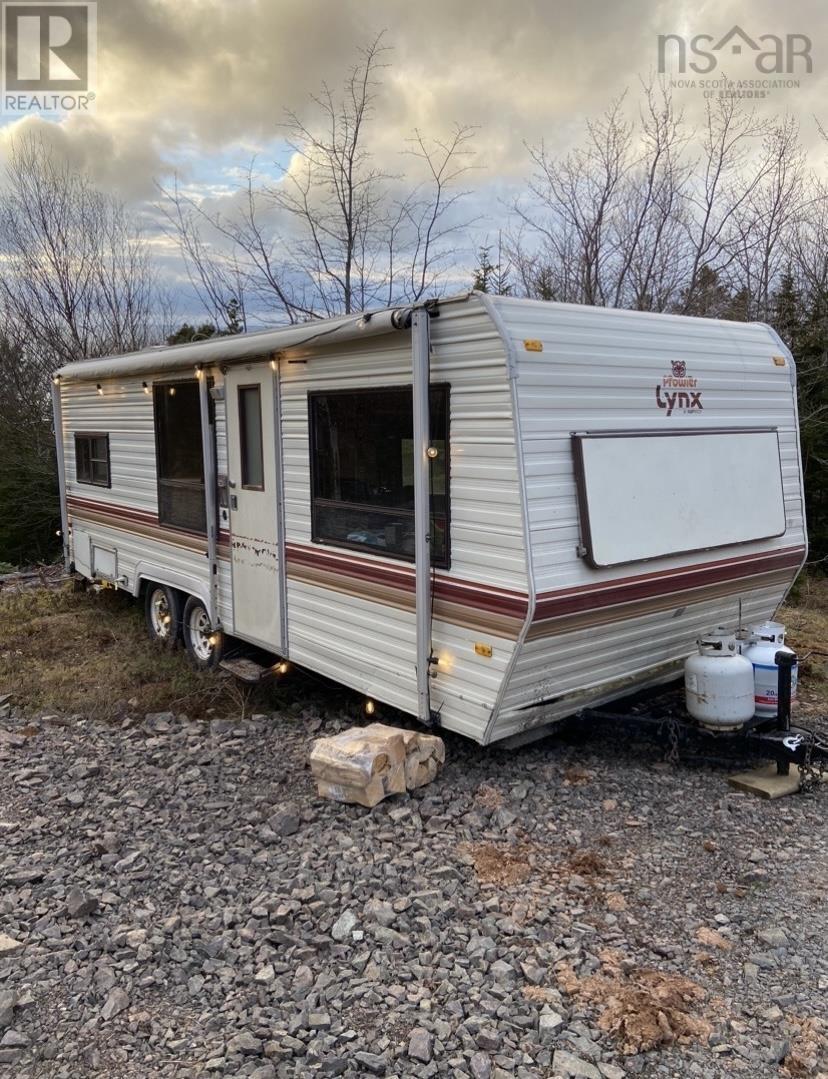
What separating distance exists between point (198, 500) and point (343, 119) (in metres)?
6.24

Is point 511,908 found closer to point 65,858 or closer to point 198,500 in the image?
point 65,858

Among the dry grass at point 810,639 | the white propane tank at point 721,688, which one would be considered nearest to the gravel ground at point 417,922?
the white propane tank at point 721,688

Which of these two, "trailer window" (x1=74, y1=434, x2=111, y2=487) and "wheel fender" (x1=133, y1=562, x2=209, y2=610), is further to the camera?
"trailer window" (x1=74, y1=434, x2=111, y2=487)

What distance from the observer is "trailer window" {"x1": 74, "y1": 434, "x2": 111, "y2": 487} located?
8320mm

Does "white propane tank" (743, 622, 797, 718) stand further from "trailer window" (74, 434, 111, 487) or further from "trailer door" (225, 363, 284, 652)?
"trailer window" (74, 434, 111, 487)

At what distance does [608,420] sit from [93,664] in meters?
5.04

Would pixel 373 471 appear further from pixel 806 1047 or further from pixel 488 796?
pixel 806 1047

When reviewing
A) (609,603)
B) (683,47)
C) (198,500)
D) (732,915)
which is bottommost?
(732,915)

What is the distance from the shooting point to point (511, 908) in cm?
349

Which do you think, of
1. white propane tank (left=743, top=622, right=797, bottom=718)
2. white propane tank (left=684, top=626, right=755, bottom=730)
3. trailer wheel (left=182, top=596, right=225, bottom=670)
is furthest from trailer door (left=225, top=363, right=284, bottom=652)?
white propane tank (left=743, top=622, right=797, bottom=718)

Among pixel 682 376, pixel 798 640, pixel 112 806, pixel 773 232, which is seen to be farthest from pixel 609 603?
pixel 773 232

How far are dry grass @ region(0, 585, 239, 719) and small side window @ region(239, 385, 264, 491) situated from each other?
5.23 ft

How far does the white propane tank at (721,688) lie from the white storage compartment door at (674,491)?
634mm

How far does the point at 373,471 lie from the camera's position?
4.85m
